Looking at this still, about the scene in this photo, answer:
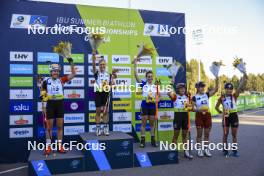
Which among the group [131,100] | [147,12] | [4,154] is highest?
[147,12]

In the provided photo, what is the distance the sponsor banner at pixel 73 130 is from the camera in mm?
7113

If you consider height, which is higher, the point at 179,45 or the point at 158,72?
the point at 179,45

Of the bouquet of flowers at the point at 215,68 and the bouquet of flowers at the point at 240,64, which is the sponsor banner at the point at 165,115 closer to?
the bouquet of flowers at the point at 215,68

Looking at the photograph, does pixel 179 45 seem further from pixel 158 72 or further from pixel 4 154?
pixel 4 154

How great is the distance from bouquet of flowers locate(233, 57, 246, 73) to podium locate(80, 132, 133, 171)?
124 inches

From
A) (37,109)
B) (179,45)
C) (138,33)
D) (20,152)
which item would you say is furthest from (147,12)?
(20,152)

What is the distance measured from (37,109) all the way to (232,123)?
461 cm

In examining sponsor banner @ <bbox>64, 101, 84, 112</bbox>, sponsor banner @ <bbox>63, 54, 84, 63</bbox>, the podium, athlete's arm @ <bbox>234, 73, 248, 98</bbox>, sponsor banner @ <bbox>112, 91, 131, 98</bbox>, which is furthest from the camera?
sponsor banner @ <bbox>112, 91, 131, 98</bbox>

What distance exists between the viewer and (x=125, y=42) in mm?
7633

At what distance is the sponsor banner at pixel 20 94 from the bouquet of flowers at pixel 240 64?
16.0 ft

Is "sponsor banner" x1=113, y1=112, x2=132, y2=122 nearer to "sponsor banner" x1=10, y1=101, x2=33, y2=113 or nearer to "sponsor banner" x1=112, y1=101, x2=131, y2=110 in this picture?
"sponsor banner" x1=112, y1=101, x2=131, y2=110

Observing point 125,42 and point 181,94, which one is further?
point 125,42

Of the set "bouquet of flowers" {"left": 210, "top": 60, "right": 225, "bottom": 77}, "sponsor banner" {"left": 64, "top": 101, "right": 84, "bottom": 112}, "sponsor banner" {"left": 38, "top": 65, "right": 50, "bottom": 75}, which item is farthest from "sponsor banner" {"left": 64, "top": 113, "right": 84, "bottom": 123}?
"bouquet of flowers" {"left": 210, "top": 60, "right": 225, "bottom": 77}

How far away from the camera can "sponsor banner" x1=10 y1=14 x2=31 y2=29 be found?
675cm
